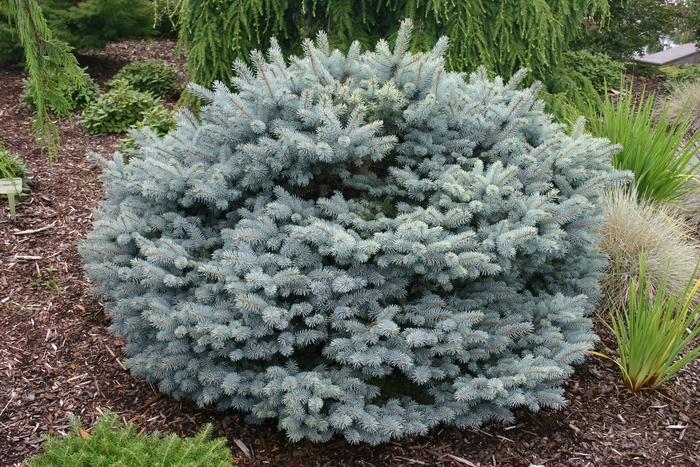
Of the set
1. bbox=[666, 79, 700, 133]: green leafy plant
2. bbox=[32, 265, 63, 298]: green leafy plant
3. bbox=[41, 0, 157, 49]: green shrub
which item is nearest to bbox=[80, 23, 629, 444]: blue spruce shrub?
bbox=[32, 265, 63, 298]: green leafy plant

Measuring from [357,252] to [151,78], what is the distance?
5.07 meters

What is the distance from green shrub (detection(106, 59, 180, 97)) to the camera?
6.62 metres

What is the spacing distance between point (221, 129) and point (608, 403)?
7.70 feet

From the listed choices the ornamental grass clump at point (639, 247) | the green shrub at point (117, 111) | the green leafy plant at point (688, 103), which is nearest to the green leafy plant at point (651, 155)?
the ornamental grass clump at point (639, 247)

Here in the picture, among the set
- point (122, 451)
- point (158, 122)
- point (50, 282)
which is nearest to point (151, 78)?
point (158, 122)

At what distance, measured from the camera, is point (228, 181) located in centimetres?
290

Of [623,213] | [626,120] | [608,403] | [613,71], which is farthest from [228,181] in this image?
[613,71]

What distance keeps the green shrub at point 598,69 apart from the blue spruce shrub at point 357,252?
4.43m

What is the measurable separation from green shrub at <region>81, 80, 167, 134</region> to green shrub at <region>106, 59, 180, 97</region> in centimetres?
65

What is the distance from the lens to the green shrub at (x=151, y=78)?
21.7ft

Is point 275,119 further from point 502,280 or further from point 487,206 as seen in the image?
point 502,280

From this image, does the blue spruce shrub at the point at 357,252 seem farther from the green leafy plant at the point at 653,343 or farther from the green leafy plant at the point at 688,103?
the green leafy plant at the point at 688,103

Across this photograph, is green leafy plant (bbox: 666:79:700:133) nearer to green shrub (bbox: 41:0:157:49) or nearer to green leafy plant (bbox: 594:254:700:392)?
green leafy plant (bbox: 594:254:700:392)

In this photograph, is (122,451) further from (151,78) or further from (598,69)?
(598,69)
